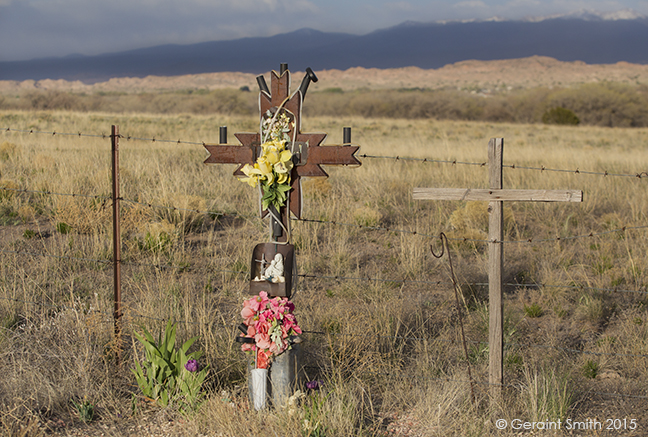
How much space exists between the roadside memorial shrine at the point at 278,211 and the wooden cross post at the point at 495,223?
2.46 ft

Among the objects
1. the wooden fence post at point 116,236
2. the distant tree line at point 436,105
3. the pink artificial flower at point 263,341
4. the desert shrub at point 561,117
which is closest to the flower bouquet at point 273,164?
the pink artificial flower at point 263,341

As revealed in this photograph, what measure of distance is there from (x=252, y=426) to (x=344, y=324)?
1443 millimetres

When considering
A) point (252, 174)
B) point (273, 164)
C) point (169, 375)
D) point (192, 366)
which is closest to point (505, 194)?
point (273, 164)

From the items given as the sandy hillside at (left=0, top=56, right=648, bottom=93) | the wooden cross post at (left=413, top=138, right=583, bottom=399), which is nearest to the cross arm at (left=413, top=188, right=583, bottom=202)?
the wooden cross post at (left=413, top=138, right=583, bottom=399)

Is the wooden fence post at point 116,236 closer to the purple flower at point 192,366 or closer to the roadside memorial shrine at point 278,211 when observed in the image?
the purple flower at point 192,366

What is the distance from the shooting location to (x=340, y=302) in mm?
4836

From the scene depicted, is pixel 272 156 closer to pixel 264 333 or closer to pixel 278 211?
pixel 278 211

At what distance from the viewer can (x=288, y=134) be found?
10.3 ft

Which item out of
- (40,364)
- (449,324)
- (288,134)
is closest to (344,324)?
(449,324)

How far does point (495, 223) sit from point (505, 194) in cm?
18

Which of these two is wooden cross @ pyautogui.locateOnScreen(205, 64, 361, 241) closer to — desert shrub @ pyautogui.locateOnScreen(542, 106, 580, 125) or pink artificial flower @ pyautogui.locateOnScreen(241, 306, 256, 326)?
pink artificial flower @ pyautogui.locateOnScreen(241, 306, 256, 326)

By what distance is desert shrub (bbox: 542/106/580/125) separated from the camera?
33.0 metres

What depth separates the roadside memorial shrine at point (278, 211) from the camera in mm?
3045

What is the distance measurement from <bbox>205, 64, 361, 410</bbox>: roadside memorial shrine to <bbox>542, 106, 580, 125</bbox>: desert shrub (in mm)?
33789
